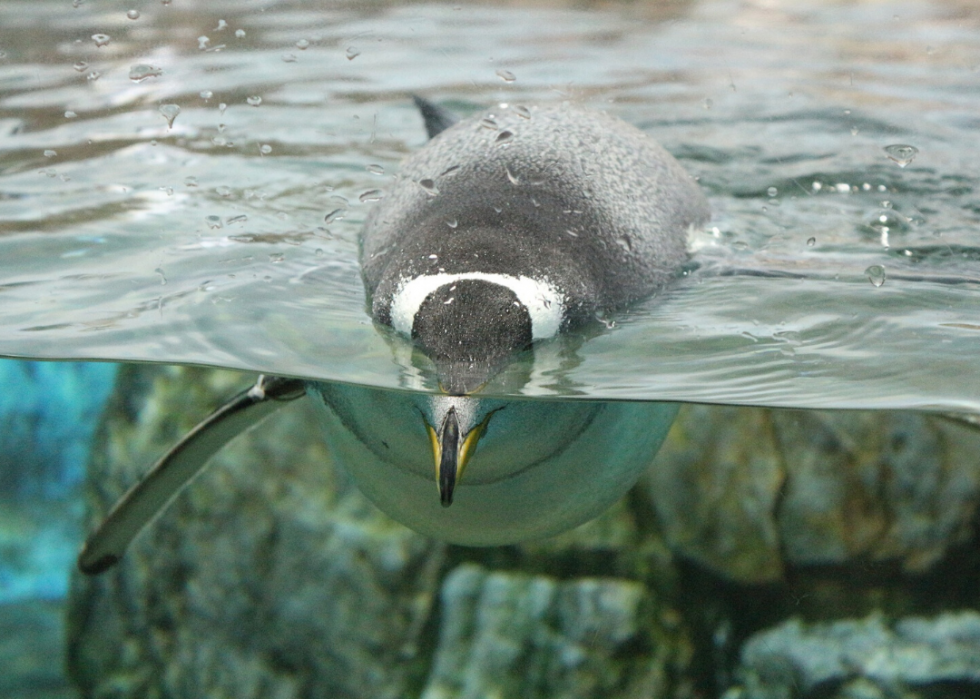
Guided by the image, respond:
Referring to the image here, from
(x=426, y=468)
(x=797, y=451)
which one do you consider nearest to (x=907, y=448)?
(x=797, y=451)

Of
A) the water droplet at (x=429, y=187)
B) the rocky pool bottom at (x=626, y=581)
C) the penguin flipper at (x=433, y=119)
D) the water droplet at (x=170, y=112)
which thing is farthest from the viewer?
the water droplet at (x=170, y=112)

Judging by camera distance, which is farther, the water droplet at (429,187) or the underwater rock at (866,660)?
the underwater rock at (866,660)

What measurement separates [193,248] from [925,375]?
2336 mm

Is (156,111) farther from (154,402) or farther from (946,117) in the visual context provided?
(946,117)

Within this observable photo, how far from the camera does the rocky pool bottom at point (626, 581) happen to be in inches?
161

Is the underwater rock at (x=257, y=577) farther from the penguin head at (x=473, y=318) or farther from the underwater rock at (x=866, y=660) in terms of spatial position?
the penguin head at (x=473, y=318)

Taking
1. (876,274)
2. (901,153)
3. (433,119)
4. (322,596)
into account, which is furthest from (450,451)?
(901,153)

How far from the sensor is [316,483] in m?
4.55

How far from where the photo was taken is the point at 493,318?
2328 mm

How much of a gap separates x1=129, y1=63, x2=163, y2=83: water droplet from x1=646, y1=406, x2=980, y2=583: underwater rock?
3258mm

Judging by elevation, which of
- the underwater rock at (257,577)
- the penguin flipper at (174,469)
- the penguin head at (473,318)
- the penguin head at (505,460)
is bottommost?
the underwater rock at (257,577)

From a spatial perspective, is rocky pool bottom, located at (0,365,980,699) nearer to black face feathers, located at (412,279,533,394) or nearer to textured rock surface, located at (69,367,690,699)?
textured rock surface, located at (69,367,690,699)

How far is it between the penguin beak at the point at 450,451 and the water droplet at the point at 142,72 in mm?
3845

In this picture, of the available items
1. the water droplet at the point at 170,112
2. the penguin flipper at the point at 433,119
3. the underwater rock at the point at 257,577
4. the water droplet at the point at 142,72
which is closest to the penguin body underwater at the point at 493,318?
the penguin flipper at the point at 433,119
